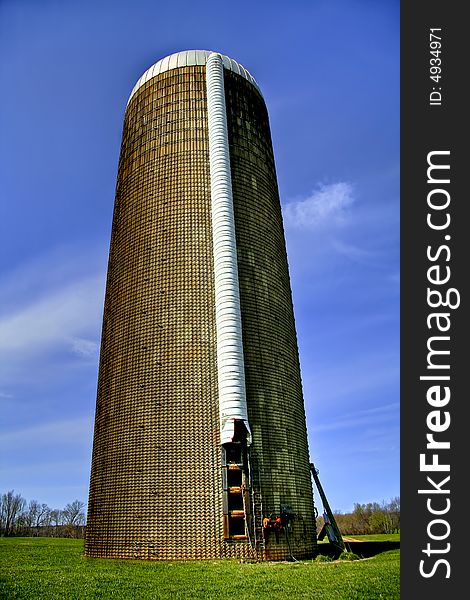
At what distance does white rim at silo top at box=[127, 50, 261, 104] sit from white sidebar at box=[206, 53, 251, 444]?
1099 mm

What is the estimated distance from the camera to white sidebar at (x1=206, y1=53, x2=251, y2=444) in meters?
16.7

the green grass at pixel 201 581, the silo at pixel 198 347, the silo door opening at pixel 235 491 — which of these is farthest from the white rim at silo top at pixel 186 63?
the green grass at pixel 201 581

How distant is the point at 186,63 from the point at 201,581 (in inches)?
770

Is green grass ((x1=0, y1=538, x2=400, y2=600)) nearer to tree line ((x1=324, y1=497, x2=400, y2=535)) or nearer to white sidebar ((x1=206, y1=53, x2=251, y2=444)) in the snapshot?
white sidebar ((x1=206, y1=53, x2=251, y2=444))

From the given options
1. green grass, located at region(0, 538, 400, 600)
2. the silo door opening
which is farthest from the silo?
green grass, located at region(0, 538, 400, 600)

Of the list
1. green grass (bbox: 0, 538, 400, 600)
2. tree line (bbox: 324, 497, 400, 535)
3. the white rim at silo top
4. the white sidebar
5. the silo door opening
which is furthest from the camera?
tree line (bbox: 324, 497, 400, 535)

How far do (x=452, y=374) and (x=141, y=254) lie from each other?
14.3 m

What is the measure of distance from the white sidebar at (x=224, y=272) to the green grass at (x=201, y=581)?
405 centimetres

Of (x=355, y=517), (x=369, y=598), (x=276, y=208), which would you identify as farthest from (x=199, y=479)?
(x=355, y=517)

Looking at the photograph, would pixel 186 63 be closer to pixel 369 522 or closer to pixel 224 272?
pixel 224 272

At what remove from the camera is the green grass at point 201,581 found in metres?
9.29

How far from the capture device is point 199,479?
16.1 meters

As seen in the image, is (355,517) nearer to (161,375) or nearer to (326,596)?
(161,375)

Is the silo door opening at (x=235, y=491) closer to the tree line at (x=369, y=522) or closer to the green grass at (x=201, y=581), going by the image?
the green grass at (x=201, y=581)
